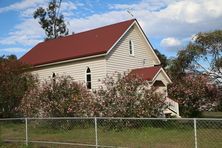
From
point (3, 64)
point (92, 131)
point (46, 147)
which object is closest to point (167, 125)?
point (92, 131)

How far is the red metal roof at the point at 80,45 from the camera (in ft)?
93.7

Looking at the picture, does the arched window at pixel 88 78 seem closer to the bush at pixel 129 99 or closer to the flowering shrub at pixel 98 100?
the flowering shrub at pixel 98 100

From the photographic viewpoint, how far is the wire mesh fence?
1350cm

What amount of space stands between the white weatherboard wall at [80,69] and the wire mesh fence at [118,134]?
7.84m

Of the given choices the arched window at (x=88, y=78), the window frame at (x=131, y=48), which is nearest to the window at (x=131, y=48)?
the window frame at (x=131, y=48)

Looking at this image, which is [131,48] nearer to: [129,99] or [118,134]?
[129,99]

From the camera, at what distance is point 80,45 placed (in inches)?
1227

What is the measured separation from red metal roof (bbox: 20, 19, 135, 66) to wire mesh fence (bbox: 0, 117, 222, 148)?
8.84m

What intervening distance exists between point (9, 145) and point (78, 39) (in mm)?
18493

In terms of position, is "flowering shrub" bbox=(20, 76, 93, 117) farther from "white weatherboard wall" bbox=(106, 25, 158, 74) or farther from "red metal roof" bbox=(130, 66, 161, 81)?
"white weatherboard wall" bbox=(106, 25, 158, 74)

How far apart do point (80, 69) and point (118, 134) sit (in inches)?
496

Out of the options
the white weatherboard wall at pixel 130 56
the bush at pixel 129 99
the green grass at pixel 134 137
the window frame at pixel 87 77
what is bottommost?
the green grass at pixel 134 137

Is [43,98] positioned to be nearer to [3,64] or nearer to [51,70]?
[3,64]

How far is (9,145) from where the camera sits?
15.5 meters
